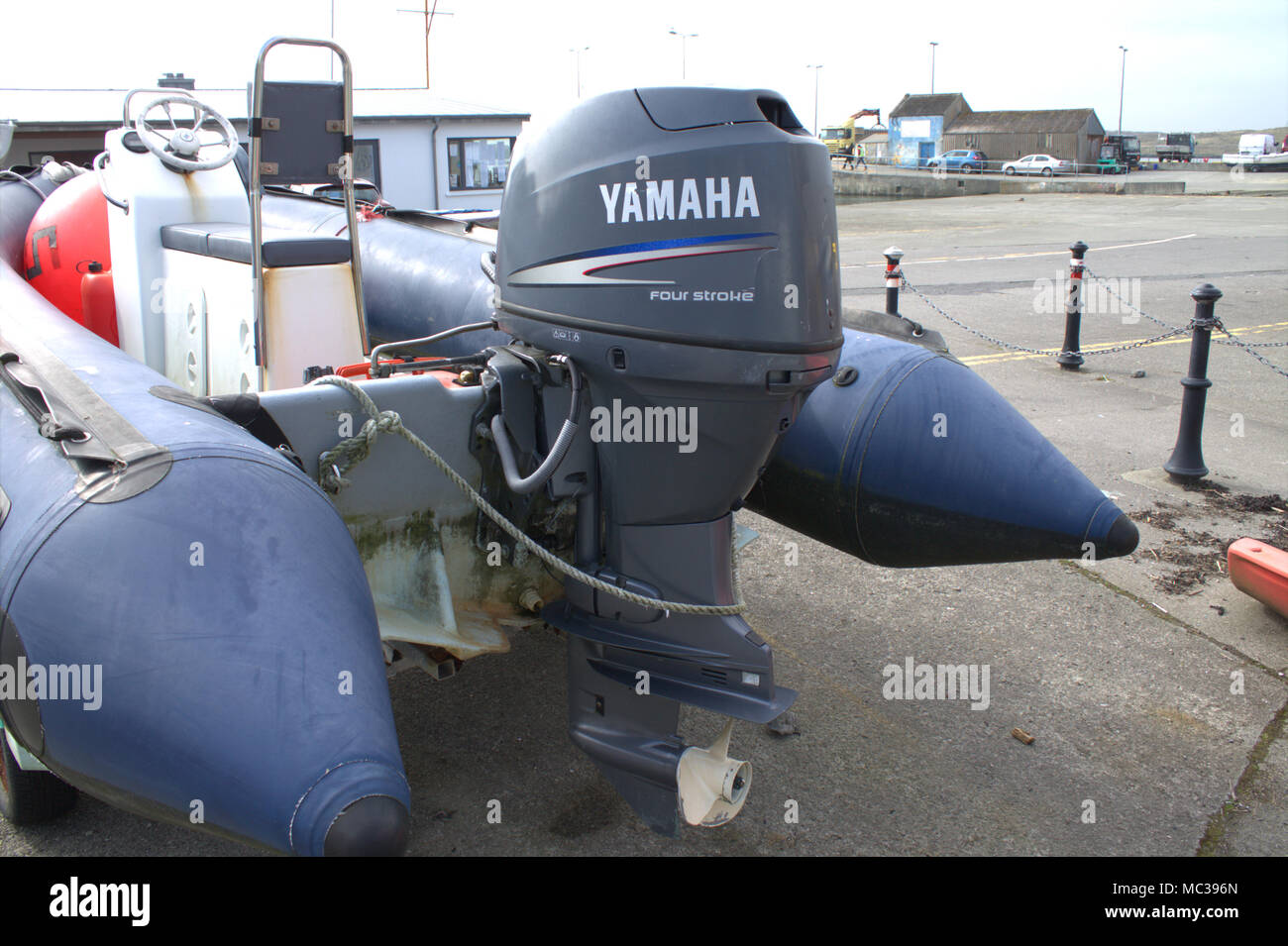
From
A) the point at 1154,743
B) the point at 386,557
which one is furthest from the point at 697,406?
the point at 1154,743

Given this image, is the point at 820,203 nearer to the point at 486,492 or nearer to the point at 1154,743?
the point at 486,492

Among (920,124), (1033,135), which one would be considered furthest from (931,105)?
(1033,135)

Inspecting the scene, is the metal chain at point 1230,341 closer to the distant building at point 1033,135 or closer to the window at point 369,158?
the window at point 369,158

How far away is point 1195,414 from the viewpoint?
6.15 m

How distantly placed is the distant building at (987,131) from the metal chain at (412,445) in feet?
192

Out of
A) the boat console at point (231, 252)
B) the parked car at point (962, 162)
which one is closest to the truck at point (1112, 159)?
the parked car at point (962, 162)

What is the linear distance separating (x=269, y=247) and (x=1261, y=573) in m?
4.12

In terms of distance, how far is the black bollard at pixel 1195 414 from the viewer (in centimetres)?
612

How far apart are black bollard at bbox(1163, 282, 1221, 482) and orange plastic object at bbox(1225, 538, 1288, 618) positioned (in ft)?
5.54

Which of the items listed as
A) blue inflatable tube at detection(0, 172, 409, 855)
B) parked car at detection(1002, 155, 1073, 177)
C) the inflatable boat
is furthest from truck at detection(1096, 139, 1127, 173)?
blue inflatable tube at detection(0, 172, 409, 855)

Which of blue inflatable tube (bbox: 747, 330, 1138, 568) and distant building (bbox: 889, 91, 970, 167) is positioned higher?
distant building (bbox: 889, 91, 970, 167)

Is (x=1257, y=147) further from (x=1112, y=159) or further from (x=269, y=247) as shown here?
(x=269, y=247)

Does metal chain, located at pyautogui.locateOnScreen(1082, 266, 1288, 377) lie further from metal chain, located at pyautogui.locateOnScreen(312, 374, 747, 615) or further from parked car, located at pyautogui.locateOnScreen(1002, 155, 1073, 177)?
parked car, located at pyautogui.locateOnScreen(1002, 155, 1073, 177)

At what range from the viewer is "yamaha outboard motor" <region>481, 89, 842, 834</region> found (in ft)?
8.48
